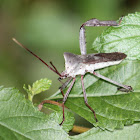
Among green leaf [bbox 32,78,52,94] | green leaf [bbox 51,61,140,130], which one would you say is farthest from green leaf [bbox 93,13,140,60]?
green leaf [bbox 32,78,52,94]

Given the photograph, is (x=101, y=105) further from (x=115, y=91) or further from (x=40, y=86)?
(x=40, y=86)

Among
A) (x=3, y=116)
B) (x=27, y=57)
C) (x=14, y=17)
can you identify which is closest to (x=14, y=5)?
(x=14, y=17)

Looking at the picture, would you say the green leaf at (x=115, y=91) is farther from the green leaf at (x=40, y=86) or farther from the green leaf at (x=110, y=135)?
the green leaf at (x=40, y=86)

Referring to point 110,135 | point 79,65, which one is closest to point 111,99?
point 110,135

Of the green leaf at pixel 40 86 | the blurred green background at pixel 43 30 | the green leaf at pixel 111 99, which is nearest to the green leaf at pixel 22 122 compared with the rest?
the green leaf at pixel 40 86

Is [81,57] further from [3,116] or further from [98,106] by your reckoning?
[3,116]
